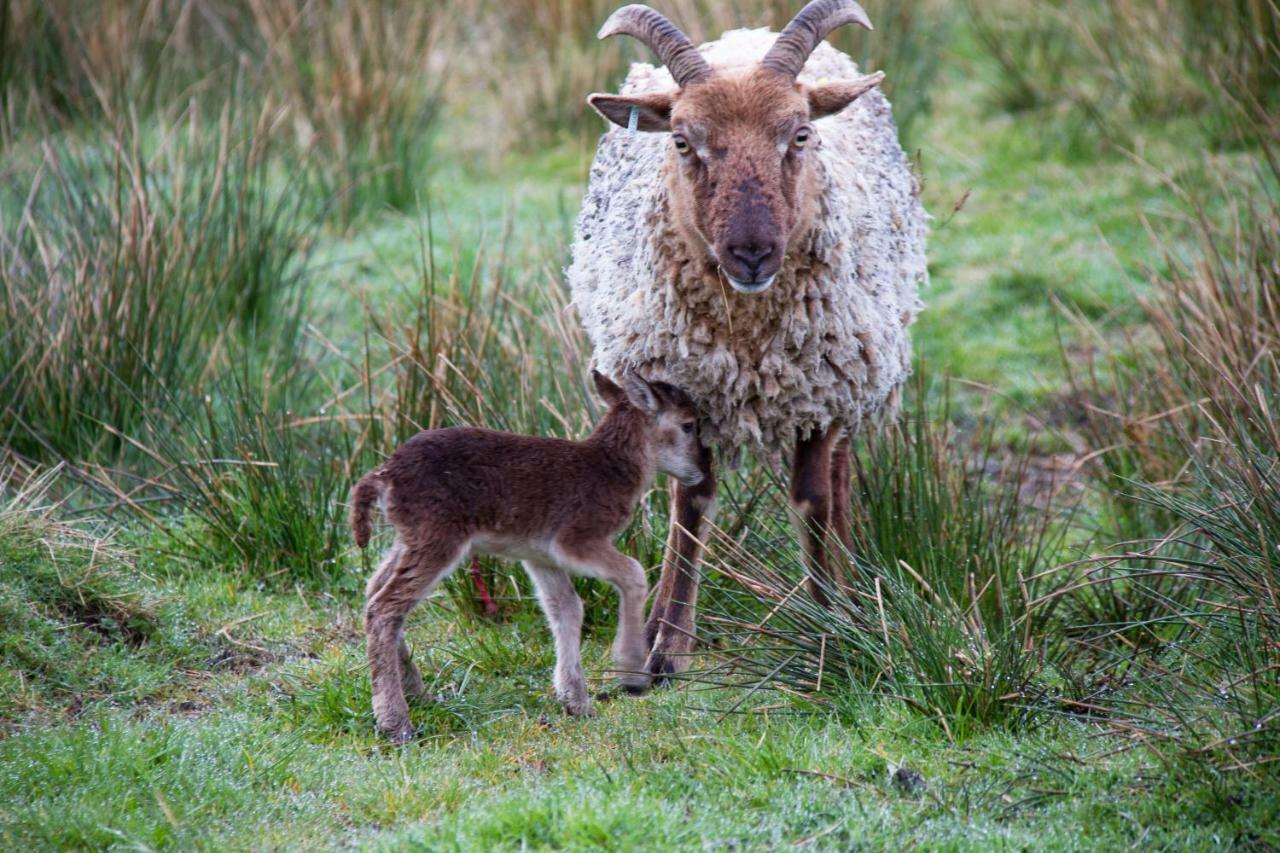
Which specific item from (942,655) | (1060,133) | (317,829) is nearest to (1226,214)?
(1060,133)

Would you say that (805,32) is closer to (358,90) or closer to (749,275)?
(749,275)

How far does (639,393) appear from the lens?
473 centimetres

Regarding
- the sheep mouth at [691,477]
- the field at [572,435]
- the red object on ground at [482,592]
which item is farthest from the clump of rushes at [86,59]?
the sheep mouth at [691,477]

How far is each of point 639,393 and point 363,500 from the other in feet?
3.11

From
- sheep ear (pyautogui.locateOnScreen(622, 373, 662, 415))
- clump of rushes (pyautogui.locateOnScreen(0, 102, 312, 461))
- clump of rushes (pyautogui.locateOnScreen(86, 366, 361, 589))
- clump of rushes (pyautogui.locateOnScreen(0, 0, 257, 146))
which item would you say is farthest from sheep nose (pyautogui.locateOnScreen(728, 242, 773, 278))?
clump of rushes (pyautogui.locateOnScreen(0, 0, 257, 146))

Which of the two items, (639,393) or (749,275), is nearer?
(749,275)

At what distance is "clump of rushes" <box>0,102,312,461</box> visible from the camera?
6309mm

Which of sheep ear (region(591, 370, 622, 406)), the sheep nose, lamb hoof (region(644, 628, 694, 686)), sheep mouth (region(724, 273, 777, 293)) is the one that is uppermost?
the sheep nose

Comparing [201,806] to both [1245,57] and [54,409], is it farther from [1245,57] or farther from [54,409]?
[1245,57]

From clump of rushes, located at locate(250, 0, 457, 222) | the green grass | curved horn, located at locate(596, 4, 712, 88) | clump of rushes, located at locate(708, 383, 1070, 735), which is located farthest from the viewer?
clump of rushes, located at locate(250, 0, 457, 222)

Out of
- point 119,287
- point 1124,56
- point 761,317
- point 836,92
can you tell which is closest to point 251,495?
point 119,287

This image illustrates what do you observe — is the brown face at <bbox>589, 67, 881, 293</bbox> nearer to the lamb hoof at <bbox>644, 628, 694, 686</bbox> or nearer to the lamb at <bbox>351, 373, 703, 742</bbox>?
the lamb at <bbox>351, 373, 703, 742</bbox>

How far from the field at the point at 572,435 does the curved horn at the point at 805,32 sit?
1187mm

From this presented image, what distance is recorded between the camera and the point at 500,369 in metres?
6.38
